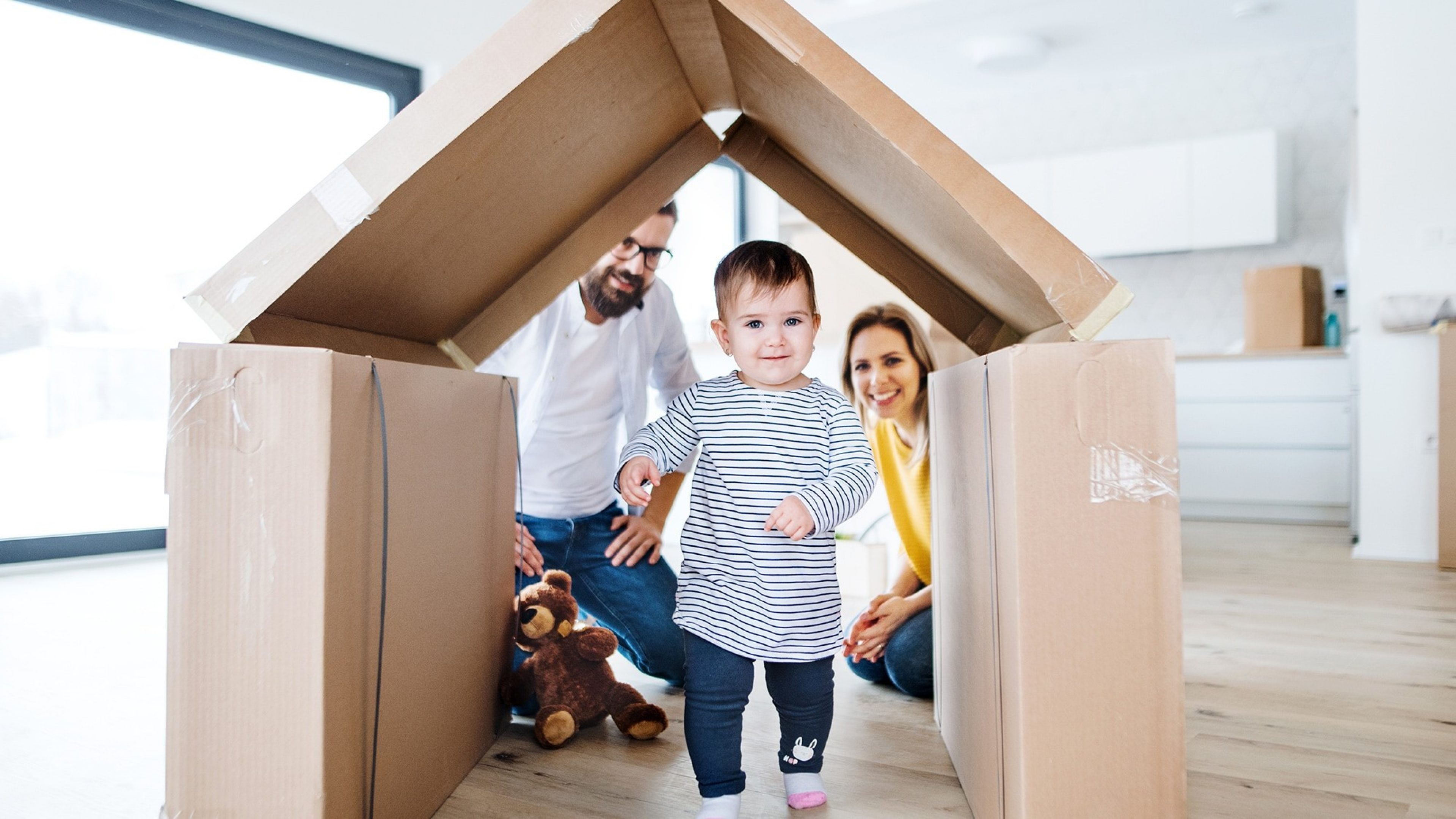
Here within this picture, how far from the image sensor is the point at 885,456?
5.59ft

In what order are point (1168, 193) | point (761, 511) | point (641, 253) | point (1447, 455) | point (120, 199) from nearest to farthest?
point (761, 511) < point (641, 253) < point (1447, 455) < point (120, 199) < point (1168, 193)

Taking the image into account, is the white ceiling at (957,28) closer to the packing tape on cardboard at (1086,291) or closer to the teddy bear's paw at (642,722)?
the teddy bear's paw at (642,722)

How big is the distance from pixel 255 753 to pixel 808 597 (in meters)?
0.57

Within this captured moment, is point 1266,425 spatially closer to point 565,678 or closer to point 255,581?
point 565,678

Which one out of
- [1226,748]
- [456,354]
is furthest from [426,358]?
[1226,748]

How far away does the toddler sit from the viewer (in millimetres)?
1008

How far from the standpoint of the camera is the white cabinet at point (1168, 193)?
160 inches

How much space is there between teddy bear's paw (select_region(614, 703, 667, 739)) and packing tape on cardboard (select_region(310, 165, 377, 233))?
2.43 ft

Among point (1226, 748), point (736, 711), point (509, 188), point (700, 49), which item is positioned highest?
point (700, 49)

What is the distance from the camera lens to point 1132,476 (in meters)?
0.71

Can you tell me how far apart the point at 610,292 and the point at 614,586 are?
0.52 metres

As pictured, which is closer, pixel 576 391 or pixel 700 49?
pixel 700 49

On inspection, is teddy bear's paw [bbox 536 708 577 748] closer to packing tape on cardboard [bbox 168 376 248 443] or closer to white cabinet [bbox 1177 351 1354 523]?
packing tape on cardboard [bbox 168 376 248 443]

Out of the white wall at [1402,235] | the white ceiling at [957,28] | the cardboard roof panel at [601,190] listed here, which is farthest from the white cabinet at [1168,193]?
the cardboard roof panel at [601,190]
